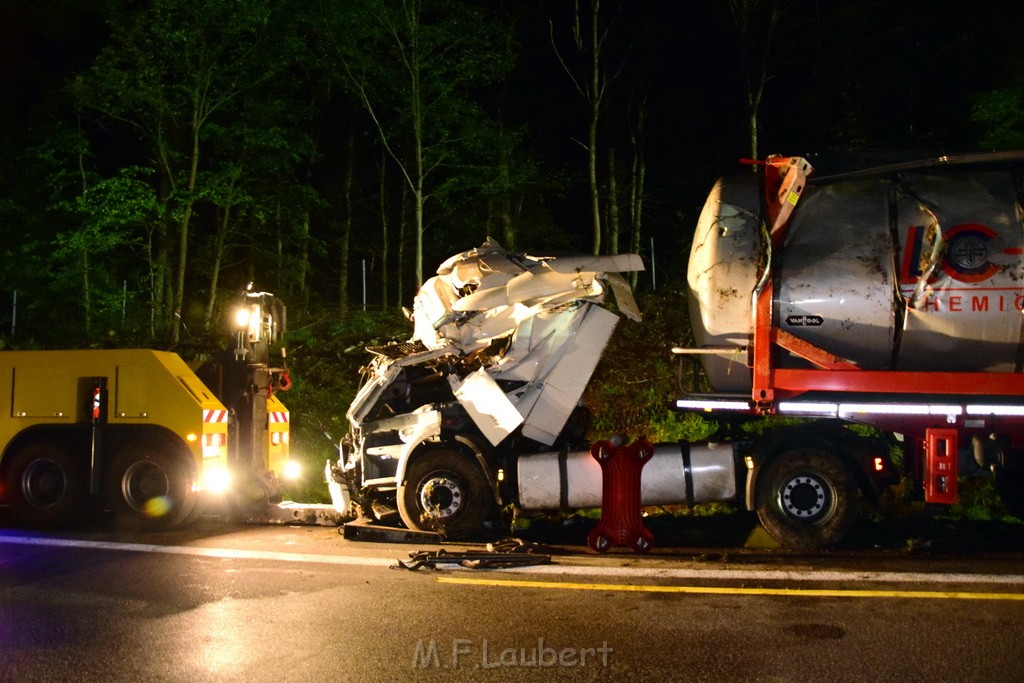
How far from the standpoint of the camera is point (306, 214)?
23.8 metres

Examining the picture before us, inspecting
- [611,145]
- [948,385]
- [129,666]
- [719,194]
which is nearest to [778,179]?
[719,194]

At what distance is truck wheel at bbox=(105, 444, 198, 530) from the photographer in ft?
34.0

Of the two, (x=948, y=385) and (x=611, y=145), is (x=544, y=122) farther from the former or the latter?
(x=948, y=385)

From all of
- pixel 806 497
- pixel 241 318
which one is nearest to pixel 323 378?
pixel 241 318

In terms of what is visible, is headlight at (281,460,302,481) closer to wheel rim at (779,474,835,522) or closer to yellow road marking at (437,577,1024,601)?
yellow road marking at (437,577,1024,601)

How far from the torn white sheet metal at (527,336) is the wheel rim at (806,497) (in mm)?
2407

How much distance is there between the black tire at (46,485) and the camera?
1068 cm

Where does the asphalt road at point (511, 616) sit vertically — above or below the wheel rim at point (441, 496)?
below

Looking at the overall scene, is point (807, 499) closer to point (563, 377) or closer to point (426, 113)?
point (563, 377)

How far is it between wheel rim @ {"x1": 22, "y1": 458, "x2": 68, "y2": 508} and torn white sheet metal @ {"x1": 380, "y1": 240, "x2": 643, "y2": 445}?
3.75 meters

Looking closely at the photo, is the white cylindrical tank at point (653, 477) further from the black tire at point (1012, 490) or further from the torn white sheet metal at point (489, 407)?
the black tire at point (1012, 490)

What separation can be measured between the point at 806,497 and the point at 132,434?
25.0 ft

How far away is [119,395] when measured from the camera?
10.7 metres

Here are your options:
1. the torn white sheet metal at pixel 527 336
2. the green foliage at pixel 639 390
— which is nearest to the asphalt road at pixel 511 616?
the torn white sheet metal at pixel 527 336
